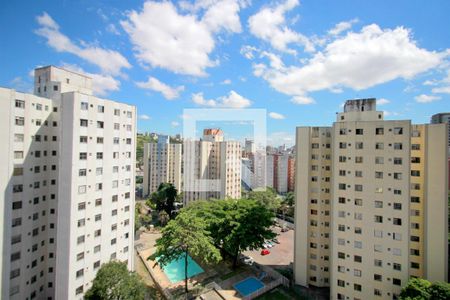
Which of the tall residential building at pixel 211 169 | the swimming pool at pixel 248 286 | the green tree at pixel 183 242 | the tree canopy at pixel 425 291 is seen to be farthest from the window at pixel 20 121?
the tall residential building at pixel 211 169

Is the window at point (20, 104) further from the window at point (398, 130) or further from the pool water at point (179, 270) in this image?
the window at point (398, 130)

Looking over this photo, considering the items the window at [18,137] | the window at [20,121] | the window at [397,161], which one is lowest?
the window at [397,161]

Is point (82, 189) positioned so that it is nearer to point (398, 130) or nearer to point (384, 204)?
point (384, 204)

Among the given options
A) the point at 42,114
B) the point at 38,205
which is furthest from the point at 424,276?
the point at 42,114

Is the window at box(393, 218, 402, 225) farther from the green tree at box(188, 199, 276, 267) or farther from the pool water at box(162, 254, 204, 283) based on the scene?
the pool water at box(162, 254, 204, 283)

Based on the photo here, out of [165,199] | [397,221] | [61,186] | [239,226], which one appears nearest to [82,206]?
[61,186]

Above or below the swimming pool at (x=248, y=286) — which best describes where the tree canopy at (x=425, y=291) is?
above

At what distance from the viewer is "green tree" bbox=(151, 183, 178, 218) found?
41062 millimetres

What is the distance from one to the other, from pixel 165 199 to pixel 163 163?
16.9m

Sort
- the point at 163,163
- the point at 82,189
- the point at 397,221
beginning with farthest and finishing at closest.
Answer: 1. the point at 163,163
2. the point at 397,221
3. the point at 82,189

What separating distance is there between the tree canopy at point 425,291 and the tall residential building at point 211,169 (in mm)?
29553

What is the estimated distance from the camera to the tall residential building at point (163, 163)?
56750 millimetres

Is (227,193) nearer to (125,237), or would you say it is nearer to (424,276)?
(125,237)

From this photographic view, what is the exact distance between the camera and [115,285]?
Answer: 14.3 metres
